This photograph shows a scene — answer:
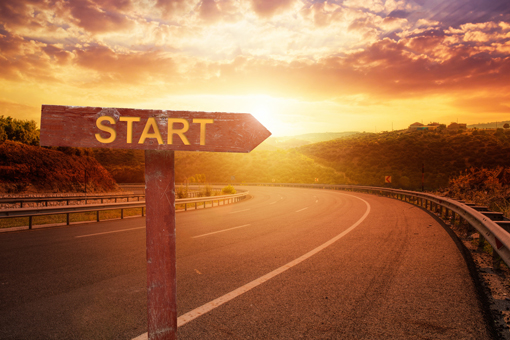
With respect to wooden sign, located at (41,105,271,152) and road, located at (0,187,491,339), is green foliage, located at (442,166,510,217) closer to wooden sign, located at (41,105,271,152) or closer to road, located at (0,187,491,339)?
road, located at (0,187,491,339)

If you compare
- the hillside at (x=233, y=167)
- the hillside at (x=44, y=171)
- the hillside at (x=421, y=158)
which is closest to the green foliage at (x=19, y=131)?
the hillside at (x=44, y=171)

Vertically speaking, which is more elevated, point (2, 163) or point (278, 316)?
point (2, 163)

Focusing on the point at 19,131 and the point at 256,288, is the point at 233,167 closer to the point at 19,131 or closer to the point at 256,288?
the point at 19,131

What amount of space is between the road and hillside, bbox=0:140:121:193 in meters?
19.8

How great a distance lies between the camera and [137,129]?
93.4 inches

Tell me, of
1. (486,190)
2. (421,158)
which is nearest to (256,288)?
(486,190)

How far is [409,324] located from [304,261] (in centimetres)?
275

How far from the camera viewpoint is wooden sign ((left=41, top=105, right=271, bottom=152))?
2350 mm

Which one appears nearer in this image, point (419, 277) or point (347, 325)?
point (347, 325)

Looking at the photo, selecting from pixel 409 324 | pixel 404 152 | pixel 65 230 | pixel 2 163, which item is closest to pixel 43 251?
pixel 65 230

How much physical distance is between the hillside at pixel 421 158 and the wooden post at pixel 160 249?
38.5 meters

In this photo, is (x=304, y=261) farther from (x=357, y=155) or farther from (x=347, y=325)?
(x=357, y=155)

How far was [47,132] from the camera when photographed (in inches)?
91.6

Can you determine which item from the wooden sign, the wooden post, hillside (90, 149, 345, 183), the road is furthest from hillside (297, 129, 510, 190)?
the wooden post
